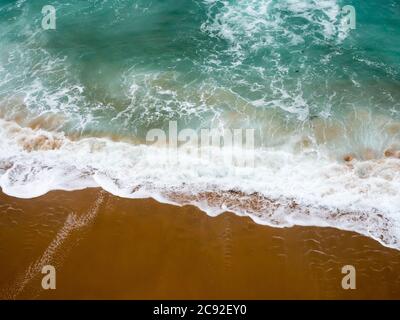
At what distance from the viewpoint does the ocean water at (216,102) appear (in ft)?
38.7

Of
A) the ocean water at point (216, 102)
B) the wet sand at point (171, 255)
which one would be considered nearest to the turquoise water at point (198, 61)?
the ocean water at point (216, 102)

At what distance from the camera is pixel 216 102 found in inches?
604

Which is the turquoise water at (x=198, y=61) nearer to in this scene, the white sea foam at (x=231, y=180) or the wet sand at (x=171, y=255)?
the white sea foam at (x=231, y=180)

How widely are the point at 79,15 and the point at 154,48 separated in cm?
573

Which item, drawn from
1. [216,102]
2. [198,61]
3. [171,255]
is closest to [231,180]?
[171,255]

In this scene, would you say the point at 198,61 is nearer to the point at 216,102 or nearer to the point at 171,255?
the point at 216,102

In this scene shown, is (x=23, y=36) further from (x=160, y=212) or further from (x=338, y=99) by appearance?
(x=338, y=99)

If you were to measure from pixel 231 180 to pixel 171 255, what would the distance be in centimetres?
338

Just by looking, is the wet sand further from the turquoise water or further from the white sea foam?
the turquoise water

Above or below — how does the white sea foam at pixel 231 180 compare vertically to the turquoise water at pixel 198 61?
below

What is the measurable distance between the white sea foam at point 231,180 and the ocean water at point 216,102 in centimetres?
5

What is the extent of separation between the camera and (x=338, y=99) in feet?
49.5
